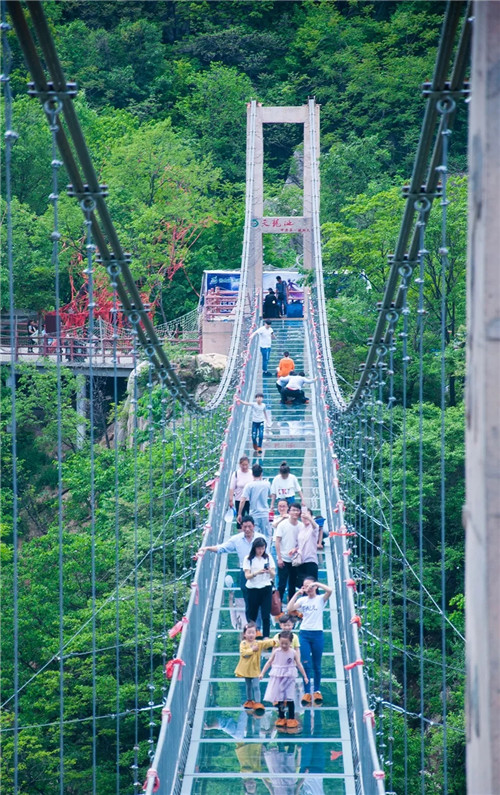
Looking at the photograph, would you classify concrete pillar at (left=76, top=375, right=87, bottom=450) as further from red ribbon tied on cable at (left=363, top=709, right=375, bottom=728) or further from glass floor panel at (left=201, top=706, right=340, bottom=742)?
red ribbon tied on cable at (left=363, top=709, right=375, bottom=728)

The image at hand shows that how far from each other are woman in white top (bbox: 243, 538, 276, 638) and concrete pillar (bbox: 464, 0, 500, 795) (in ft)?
14.0

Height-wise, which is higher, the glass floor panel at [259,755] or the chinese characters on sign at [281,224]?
the chinese characters on sign at [281,224]

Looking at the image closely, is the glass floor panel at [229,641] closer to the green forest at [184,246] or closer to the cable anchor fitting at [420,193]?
the green forest at [184,246]

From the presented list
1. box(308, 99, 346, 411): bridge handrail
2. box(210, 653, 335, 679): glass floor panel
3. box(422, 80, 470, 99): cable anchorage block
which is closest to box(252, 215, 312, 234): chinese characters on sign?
box(308, 99, 346, 411): bridge handrail

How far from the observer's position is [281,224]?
23469 millimetres

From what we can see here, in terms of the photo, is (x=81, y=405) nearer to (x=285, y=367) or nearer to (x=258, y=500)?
(x=285, y=367)

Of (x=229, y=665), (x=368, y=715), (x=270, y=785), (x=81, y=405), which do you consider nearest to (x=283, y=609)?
(x=229, y=665)

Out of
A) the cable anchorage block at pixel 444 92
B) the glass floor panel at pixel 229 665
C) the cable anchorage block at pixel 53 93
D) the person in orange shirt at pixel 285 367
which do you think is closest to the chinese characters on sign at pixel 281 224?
the person in orange shirt at pixel 285 367

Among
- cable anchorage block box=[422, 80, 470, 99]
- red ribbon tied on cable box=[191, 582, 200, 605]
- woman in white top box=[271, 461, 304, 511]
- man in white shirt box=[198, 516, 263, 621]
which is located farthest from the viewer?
woman in white top box=[271, 461, 304, 511]

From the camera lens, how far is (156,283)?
1117 inches

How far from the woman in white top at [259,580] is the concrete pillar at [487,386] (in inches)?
168

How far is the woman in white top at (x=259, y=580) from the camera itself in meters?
6.61

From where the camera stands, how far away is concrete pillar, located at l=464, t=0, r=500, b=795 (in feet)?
7.33

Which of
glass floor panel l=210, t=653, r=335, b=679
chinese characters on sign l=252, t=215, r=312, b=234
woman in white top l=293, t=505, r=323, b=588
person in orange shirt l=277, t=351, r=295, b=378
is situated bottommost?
glass floor panel l=210, t=653, r=335, b=679
